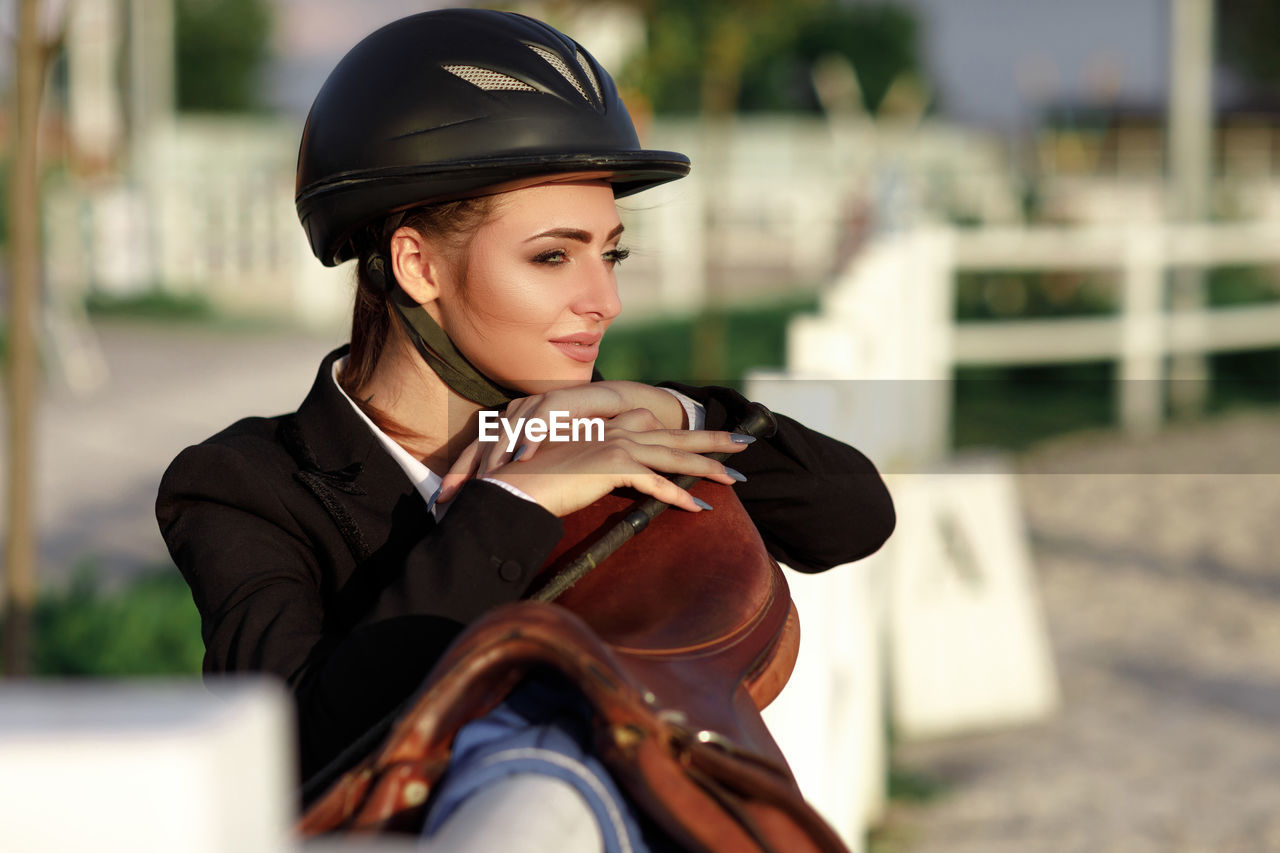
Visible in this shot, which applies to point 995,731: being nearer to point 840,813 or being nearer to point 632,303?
point 840,813

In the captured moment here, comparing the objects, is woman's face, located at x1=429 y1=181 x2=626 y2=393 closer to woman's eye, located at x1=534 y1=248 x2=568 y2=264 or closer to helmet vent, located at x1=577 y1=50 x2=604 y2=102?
woman's eye, located at x1=534 y1=248 x2=568 y2=264

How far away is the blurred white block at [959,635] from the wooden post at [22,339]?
2.84 m

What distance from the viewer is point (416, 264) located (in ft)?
6.38

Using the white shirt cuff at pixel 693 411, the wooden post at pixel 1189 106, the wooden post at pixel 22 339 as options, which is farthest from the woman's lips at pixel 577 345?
the wooden post at pixel 1189 106

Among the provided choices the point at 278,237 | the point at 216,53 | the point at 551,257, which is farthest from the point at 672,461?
the point at 216,53

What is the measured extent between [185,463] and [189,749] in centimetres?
122

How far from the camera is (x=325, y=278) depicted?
16.1m

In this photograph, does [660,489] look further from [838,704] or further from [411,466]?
[838,704]

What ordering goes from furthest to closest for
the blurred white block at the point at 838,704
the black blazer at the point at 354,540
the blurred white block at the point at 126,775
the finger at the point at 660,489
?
the blurred white block at the point at 838,704 < the finger at the point at 660,489 < the black blazer at the point at 354,540 < the blurred white block at the point at 126,775

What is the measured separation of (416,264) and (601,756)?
43.6 inches

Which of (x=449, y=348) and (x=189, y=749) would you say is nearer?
(x=189, y=749)

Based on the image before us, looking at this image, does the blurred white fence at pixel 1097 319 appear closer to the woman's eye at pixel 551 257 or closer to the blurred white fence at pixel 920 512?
the blurred white fence at pixel 920 512

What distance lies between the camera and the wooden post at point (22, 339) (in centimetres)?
371

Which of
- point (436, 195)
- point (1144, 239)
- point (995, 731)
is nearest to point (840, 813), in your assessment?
point (436, 195)
